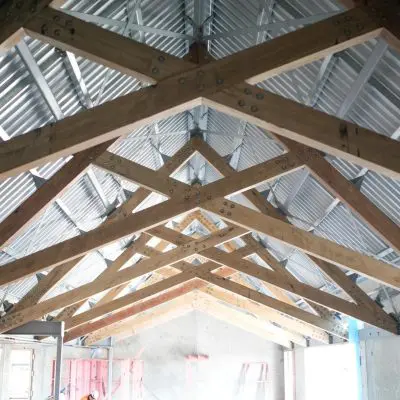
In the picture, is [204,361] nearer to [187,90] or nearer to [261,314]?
[261,314]

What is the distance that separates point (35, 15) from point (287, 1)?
254 cm

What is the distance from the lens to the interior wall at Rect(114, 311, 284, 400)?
19781mm

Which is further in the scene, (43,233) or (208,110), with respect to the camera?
(43,233)

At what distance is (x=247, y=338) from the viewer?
798 inches

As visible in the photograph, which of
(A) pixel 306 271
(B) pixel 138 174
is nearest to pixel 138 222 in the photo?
(B) pixel 138 174

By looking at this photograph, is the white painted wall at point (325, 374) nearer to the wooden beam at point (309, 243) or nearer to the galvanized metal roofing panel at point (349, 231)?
the galvanized metal roofing panel at point (349, 231)

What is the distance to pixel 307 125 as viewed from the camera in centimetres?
471

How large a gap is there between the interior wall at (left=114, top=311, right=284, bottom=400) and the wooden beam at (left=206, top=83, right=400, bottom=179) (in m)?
16.1

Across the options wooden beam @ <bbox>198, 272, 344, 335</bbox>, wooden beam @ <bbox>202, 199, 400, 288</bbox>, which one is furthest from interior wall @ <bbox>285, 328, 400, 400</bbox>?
wooden beam @ <bbox>202, 199, 400, 288</bbox>

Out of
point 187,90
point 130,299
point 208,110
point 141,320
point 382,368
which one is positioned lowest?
point 382,368

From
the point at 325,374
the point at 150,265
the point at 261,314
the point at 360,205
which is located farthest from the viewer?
the point at 325,374

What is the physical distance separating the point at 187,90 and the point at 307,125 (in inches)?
36.7

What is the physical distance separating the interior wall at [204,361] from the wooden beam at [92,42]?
16.4 meters

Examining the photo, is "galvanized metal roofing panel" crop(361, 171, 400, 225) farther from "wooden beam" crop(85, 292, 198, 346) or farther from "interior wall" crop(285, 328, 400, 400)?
"wooden beam" crop(85, 292, 198, 346)
